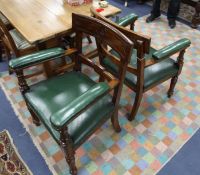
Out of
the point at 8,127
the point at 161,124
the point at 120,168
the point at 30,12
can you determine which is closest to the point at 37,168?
the point at 8,127

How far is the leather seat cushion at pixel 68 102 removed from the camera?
1242mm

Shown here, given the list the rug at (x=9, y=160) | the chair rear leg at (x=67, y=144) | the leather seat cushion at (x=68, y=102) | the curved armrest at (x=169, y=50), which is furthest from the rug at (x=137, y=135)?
the curved armrest at (x=169, y=50)

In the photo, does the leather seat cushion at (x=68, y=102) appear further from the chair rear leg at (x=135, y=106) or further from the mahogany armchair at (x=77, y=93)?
the chair rear leg at (x=135, y=106)

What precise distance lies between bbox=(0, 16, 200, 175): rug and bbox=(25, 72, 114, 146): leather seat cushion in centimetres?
39

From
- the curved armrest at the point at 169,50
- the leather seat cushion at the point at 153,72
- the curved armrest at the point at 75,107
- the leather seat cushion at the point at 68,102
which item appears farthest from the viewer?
the leather seat cushion at the point at 153,72

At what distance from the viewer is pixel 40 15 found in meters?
1.75

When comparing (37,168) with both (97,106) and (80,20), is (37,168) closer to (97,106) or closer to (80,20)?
(97,106)

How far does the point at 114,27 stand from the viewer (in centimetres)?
126

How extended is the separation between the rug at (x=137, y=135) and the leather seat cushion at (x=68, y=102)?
0.39 m

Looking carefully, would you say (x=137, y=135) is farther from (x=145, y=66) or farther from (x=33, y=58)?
(x=33, y=58)

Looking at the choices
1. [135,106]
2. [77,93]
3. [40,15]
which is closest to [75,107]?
[77,93]

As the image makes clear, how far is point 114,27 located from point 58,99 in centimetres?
59

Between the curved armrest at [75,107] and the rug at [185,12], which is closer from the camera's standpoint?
the curved armrest at [75,107]

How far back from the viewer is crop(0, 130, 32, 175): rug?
58.9 inches
